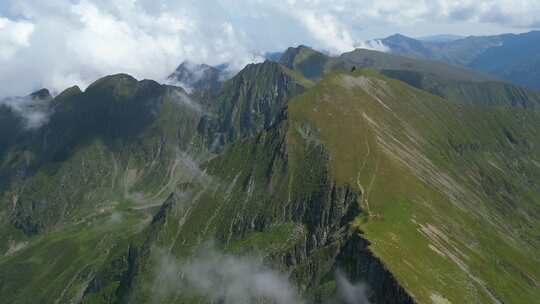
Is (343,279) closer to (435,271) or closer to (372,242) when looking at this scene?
(372,242)

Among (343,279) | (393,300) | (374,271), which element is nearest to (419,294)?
(393,300)

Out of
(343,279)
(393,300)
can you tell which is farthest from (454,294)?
(343,279)

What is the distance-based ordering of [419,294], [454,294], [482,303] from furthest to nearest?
[482,303]
[454,294]
[419,294]

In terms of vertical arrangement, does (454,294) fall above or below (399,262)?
below

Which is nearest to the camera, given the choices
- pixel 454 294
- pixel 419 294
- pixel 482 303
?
pixel 419 294

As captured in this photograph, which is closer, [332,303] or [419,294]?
[419,294]

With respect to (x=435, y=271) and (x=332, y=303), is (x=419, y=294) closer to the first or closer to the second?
(x=435, y=271)

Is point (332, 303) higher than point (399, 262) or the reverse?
the reverse

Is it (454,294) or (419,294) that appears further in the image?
(454,294)

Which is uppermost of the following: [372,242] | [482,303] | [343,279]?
[372,242]
